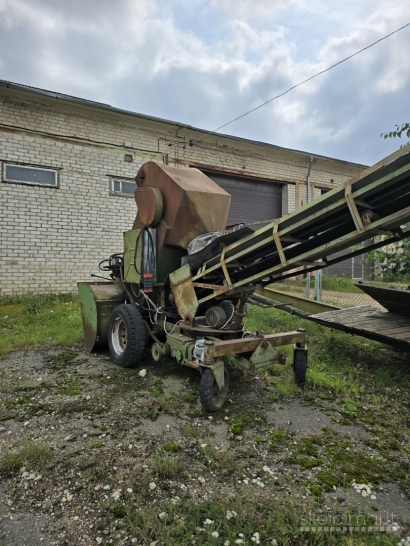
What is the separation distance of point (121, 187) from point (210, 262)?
7007 mm

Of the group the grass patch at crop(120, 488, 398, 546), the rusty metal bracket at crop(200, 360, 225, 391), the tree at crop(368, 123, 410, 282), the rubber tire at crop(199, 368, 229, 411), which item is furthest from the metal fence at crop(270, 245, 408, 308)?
the grass patch at crop(120, 488, 398, 546)

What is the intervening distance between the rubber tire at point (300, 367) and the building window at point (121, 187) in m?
7.44

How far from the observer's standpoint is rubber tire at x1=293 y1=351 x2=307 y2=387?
3729mm

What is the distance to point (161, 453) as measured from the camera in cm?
251

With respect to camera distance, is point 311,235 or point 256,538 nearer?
point 256,538

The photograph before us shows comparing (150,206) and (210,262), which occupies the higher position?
(150,206)

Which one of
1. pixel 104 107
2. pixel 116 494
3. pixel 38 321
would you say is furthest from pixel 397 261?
pixel 104 107

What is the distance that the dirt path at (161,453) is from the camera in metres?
1.96

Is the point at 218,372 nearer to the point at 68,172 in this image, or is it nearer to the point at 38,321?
the point at 38,321

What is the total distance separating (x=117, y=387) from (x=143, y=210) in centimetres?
206

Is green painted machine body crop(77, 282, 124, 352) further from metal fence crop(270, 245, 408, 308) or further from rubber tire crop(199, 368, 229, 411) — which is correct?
metal fence crop(270, 245, 408, 308)

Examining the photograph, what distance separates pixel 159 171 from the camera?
4.18 metres

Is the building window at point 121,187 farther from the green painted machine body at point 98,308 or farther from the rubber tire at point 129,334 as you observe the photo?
the rubber tire at point 129,334

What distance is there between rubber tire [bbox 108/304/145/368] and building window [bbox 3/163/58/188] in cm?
572
